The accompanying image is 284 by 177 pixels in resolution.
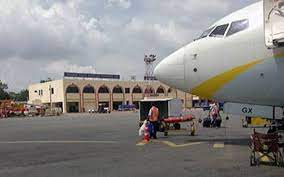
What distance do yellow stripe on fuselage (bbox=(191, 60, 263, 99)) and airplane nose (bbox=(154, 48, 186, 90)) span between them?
0.67 metres

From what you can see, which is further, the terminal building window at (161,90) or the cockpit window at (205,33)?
the terminal building window at (161,90)

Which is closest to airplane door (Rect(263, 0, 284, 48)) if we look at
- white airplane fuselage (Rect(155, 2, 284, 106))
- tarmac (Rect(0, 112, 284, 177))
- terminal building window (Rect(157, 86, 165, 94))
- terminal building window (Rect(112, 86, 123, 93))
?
white airplane fuselage (Rect(155, 2, 284, 106))

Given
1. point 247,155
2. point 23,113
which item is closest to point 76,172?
point 247,155

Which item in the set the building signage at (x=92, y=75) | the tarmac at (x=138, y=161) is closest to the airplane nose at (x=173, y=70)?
the tarmac at (x=138, y=161)

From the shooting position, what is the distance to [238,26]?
15344 mm

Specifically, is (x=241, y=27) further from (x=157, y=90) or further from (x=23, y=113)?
(x=157, y=90)

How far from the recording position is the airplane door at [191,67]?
16.2 meters

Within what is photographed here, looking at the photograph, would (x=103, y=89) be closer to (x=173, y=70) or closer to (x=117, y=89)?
(x=117, y=89)

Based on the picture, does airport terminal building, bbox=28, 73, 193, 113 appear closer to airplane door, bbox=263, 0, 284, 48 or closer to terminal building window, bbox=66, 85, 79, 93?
terminal building window, bbox=66, 85, 79, 93

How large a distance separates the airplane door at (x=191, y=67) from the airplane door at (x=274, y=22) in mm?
3282

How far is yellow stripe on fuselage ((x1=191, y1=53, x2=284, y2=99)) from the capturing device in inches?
584

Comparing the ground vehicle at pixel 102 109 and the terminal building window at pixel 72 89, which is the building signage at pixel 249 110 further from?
the terminal building window at pixel 72 89

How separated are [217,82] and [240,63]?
119cm

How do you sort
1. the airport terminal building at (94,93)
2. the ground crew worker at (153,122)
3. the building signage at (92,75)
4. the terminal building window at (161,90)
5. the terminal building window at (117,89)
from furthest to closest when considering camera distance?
the terminal building window at (161,90) < the terminal building window at (117,89) < the building signage at (92,75) < the airport terminal building at (94,93) < the ground crew worker at (153,122)
